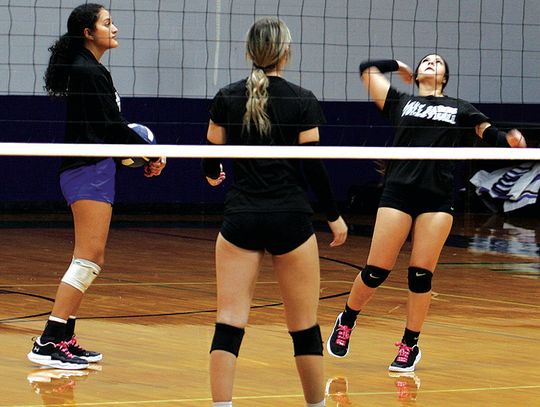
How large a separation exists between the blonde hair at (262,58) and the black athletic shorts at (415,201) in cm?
197

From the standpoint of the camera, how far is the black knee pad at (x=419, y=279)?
649 centimetres

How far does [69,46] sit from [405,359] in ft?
7.61

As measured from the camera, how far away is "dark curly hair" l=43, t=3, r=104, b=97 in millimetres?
6379

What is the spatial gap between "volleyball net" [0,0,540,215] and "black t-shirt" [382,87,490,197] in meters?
8.43

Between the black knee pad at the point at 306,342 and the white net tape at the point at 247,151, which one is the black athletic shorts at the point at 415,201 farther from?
the black knee pad at the point at 306,342

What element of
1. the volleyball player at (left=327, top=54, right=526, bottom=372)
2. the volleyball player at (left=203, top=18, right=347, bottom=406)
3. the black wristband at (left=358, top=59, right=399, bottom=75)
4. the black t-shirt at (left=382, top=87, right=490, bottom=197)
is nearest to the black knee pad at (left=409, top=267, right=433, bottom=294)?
the volleyball player at (left=327, top=54, right=526, bottom=372)

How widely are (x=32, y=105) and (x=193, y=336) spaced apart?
357 inches

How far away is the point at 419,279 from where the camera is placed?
6.51m

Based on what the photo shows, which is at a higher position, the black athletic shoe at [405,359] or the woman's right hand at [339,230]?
the woman's right hand at [339,230]

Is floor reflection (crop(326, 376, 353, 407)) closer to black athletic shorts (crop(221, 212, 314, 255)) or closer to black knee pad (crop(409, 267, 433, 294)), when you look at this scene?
black knee pad (crop(409, 267, 433, 294))

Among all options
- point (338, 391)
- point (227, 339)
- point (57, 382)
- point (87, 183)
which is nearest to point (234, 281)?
point (227, 339)

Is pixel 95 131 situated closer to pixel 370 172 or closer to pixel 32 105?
pixel 32 105

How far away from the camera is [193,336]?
732 cm

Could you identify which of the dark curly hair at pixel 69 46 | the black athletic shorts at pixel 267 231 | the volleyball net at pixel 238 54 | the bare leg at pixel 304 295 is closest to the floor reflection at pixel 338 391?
the bare leg at pixel 304 295
